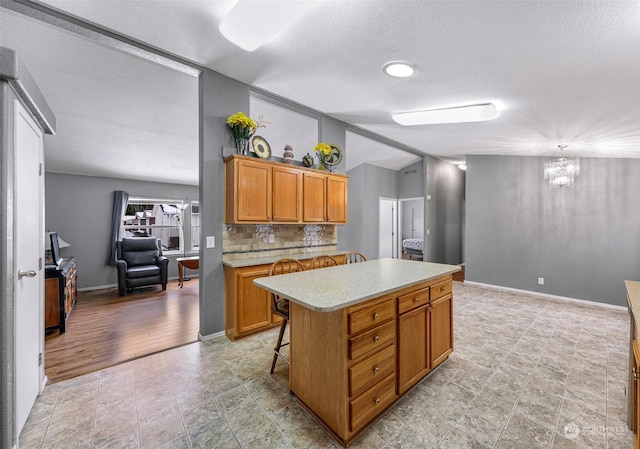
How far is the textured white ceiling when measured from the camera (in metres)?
1.80

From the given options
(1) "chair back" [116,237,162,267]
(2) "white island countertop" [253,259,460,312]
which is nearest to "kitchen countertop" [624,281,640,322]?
(2) "white island countertop" [253,259,460,312]

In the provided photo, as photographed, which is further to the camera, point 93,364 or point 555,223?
point 555,223

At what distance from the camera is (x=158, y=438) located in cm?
157

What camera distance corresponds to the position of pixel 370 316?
5.23 feet

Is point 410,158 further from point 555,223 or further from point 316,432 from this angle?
point 316,432

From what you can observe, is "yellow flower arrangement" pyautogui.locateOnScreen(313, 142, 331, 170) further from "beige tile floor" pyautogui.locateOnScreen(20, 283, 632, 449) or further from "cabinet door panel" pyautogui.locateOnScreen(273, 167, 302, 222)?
"beige tile floor" pyautogui.locateOnScreen(20, 283, 632, 449)

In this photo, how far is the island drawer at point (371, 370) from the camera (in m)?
1.50

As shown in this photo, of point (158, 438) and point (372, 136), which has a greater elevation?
point (372, 136)

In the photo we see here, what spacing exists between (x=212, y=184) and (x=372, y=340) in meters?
2.30

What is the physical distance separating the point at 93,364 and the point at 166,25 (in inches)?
120

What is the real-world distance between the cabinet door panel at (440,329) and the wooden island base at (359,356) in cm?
5

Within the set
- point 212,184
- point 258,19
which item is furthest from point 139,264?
point 258,19

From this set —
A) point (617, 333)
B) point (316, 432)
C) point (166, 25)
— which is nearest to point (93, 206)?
point (166, 25)

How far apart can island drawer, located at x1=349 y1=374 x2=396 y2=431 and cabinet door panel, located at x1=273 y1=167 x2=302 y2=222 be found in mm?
2127
